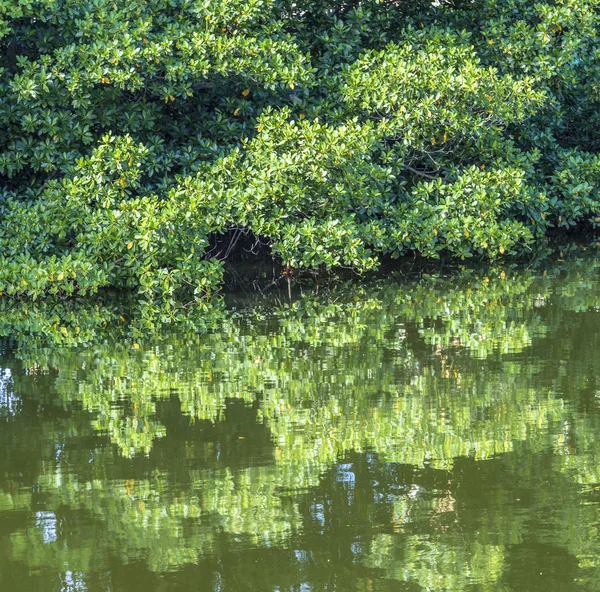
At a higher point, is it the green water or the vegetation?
the vegetation

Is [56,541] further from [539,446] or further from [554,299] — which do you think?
[554,299]

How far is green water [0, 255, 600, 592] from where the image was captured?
382cm

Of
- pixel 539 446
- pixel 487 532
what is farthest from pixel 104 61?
pixel 487 532

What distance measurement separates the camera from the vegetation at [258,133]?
10758mm

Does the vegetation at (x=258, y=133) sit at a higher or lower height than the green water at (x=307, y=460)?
higher

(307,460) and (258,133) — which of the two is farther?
(258,133)

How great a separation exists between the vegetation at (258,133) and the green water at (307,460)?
8.24 ft

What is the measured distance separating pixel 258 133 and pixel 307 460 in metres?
7.34

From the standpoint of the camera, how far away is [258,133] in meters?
11.8

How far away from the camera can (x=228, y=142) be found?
40.7 feet

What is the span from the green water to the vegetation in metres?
2.51

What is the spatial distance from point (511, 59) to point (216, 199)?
4647 mm

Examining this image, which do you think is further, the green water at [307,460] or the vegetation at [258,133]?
the vegetation at [258,133]

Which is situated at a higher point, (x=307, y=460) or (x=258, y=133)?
(x=258, y=133)
